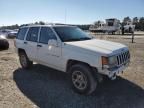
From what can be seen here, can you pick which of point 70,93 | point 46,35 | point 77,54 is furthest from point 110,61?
point 46,35

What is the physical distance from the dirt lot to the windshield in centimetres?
145

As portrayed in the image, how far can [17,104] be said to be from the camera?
4863 millimetres

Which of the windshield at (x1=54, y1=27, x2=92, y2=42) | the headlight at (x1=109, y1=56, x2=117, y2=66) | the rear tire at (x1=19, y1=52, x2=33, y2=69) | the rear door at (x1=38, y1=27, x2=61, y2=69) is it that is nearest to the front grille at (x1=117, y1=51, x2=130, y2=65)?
the headlight at (x1=109, y1=56, x2=117, y2=66)

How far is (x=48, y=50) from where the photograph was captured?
6.40 metres

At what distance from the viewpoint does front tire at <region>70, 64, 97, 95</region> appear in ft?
17.0

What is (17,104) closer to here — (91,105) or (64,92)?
(64,92)

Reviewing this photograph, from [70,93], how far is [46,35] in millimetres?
2189

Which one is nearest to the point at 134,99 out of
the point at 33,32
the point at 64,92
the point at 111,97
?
the point at 111,97

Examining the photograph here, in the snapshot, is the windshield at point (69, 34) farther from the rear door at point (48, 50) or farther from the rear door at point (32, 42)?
the rear door at point (32, 42)

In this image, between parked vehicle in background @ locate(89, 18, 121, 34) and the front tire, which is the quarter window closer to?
the front tire

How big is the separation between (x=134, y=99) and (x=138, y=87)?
0.96 m

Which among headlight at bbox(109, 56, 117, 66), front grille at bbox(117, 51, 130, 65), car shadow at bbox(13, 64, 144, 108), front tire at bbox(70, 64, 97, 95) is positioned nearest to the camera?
car shadow at bbox(13, 64, 144, 108)

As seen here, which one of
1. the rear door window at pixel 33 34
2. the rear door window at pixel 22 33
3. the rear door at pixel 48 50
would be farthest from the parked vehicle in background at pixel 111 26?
the rear door at pixel 48 50

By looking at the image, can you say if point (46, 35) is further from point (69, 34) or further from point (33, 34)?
point (33, 34)
